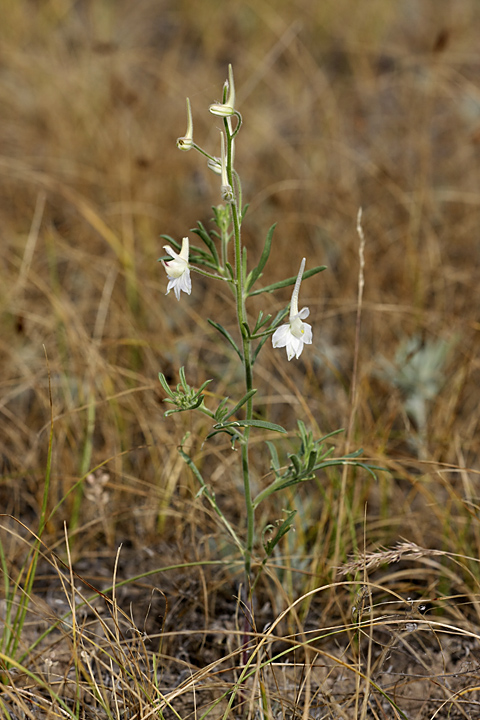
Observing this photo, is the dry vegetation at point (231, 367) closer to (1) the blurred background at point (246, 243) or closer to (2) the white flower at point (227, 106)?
(1) the blurred background at point (246, 243)

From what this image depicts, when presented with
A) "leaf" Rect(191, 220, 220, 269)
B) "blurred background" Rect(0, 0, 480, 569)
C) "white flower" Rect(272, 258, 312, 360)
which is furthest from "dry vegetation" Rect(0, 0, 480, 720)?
"leaf" Rect(191, 220, 220, 269)

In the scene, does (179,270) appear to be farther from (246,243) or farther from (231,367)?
(246,243)

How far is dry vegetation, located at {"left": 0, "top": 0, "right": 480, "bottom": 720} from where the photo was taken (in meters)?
1.73

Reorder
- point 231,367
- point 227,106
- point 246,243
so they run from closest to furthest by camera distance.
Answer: point 227,106 → point 231,367 → point 246,243

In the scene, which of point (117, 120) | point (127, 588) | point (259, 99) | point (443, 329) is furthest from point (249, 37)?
point (127, 588)

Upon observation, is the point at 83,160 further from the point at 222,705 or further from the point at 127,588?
the point at 222,705

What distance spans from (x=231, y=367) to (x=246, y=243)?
40.2 inches

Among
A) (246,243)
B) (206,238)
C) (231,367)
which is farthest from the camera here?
(246,243)

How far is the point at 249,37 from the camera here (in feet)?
16.8

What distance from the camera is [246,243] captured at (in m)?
3.54

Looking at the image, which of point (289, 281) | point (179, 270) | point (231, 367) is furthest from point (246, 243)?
point (179, 270)

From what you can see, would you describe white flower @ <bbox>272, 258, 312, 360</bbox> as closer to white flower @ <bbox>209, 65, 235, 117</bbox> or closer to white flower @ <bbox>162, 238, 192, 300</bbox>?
white flower @ <bbox>162, 238, 192, 300</bbox>

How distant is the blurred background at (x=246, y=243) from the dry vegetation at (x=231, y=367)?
2cm

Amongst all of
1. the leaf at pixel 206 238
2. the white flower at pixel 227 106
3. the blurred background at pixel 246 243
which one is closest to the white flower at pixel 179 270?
the leaf at pixel 206 238
